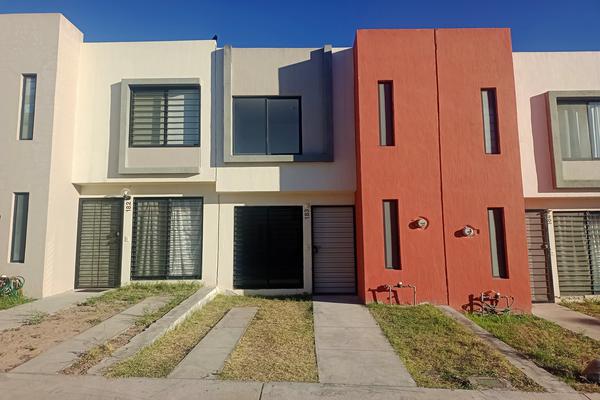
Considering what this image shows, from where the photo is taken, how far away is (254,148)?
10.0 metres

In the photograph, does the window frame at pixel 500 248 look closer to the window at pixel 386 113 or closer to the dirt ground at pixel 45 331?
the window at pixel 386 113

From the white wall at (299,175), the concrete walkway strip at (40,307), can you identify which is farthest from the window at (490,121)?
the concrete walkway strip at (40,307)

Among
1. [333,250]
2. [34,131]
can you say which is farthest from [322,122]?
[34,131]

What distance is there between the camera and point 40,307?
312 inches

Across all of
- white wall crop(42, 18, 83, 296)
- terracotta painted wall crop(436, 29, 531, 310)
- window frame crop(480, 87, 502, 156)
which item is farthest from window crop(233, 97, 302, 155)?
window frame crop(480, 87, 502, 156)

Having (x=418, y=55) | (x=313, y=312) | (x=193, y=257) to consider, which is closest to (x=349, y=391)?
(x=313, y=312)

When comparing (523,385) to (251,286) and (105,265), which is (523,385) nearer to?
(251,286)

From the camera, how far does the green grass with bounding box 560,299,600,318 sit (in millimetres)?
8508

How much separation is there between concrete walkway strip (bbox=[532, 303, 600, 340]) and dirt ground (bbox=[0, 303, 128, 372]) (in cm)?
867

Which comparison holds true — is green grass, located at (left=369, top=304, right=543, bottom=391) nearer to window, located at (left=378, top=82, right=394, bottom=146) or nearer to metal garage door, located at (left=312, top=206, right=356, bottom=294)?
metal garage door, located at (left=312, top=206, right=356, bottom=294)

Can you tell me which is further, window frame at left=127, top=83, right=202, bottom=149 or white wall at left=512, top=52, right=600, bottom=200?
window frame at left=127, top=83, right=202, bottom=149

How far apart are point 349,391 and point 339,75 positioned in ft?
26.1

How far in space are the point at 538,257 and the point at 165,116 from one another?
10.2m

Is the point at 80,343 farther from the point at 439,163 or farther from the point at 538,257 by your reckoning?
the point at 538,257
